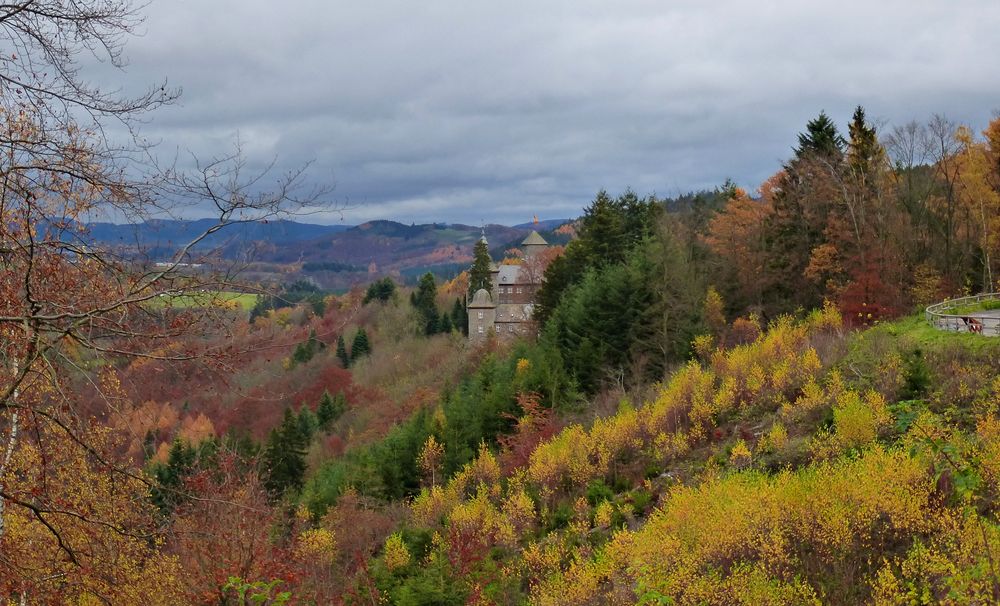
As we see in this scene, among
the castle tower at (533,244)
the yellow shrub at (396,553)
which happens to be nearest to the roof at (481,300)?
the castle tower at (533,244)

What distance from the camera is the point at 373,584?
17.6 meters

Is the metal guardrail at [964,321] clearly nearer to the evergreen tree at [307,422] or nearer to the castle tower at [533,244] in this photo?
the evergreen tree at [307,422]

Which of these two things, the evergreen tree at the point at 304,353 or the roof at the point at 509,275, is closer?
the roof at the point at 509,275

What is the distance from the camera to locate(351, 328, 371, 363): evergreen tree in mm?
84688

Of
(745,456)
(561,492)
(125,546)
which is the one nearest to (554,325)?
(561,492)

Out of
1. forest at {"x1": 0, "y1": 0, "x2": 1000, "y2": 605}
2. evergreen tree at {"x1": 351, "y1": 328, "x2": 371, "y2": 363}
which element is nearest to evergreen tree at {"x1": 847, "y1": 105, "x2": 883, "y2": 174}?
forest at {"x1": 0, "y1": 0, "x2": 1000, "y2": 605}

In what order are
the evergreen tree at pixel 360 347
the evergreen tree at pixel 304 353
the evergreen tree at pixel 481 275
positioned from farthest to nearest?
the evergreen tree at pixel 360 347 < the evergreen tree at pixel 304 353 < the evergreen tree at pixel 481 275

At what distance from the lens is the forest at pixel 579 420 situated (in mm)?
5438

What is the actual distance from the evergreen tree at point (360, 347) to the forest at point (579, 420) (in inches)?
976

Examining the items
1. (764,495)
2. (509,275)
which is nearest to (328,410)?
(509,275)

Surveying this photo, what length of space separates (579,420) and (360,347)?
190ft

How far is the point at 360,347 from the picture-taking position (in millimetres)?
85625

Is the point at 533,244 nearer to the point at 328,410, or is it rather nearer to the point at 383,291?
the point at 383,291

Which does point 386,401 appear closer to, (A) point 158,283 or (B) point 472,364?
(B) point 472,364
